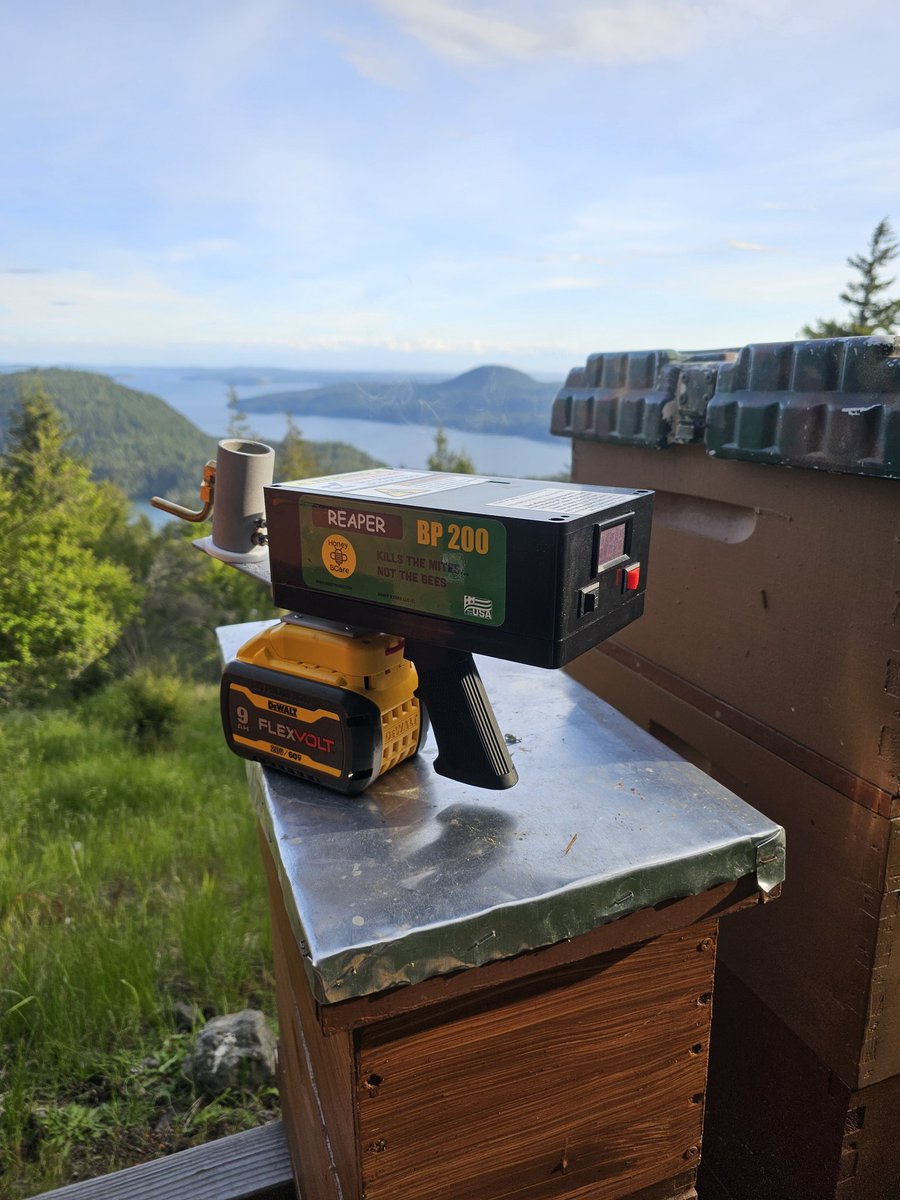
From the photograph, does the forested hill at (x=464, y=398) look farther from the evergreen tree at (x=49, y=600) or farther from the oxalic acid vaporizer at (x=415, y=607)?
the evergreen tree at (x=49, y=600)

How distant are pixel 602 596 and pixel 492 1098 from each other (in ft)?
2.28

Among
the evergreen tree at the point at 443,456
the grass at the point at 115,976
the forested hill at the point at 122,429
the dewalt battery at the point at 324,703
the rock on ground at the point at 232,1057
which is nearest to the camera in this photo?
the dewalt battery at the point at 324,703

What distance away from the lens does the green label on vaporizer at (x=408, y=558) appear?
1.00 metres

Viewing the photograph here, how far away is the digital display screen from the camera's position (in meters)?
1.02

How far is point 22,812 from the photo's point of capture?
194 inches

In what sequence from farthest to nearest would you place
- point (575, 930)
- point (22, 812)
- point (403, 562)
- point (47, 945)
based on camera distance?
point (22, 812) → point (47, 945) → point (403, 562) → point (575, 930)

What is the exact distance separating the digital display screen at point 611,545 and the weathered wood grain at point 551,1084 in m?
0.55

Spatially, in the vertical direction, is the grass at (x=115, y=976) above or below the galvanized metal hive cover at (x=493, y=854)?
below

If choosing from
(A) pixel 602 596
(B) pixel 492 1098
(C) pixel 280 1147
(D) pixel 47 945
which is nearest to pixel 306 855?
(B) pixel 492 1098

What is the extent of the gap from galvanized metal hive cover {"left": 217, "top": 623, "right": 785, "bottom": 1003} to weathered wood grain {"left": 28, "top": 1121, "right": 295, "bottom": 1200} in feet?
3.32

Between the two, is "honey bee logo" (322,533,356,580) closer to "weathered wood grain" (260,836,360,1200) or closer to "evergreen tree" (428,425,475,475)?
"weathered wood grain" (260,836,360,1200)

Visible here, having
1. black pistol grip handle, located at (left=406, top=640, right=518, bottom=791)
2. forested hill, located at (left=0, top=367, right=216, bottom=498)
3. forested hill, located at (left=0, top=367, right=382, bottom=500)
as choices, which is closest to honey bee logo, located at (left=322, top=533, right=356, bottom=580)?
black pistol grip handle, located at (left=406, top=640, right=518, bottom=791)

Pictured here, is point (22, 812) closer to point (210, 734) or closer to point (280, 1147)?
point (280, 1147)

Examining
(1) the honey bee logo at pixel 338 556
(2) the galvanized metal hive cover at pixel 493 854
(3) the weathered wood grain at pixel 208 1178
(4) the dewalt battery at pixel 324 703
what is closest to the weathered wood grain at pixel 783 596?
(2) the galvanized metal hive cover at pixel 493 854
